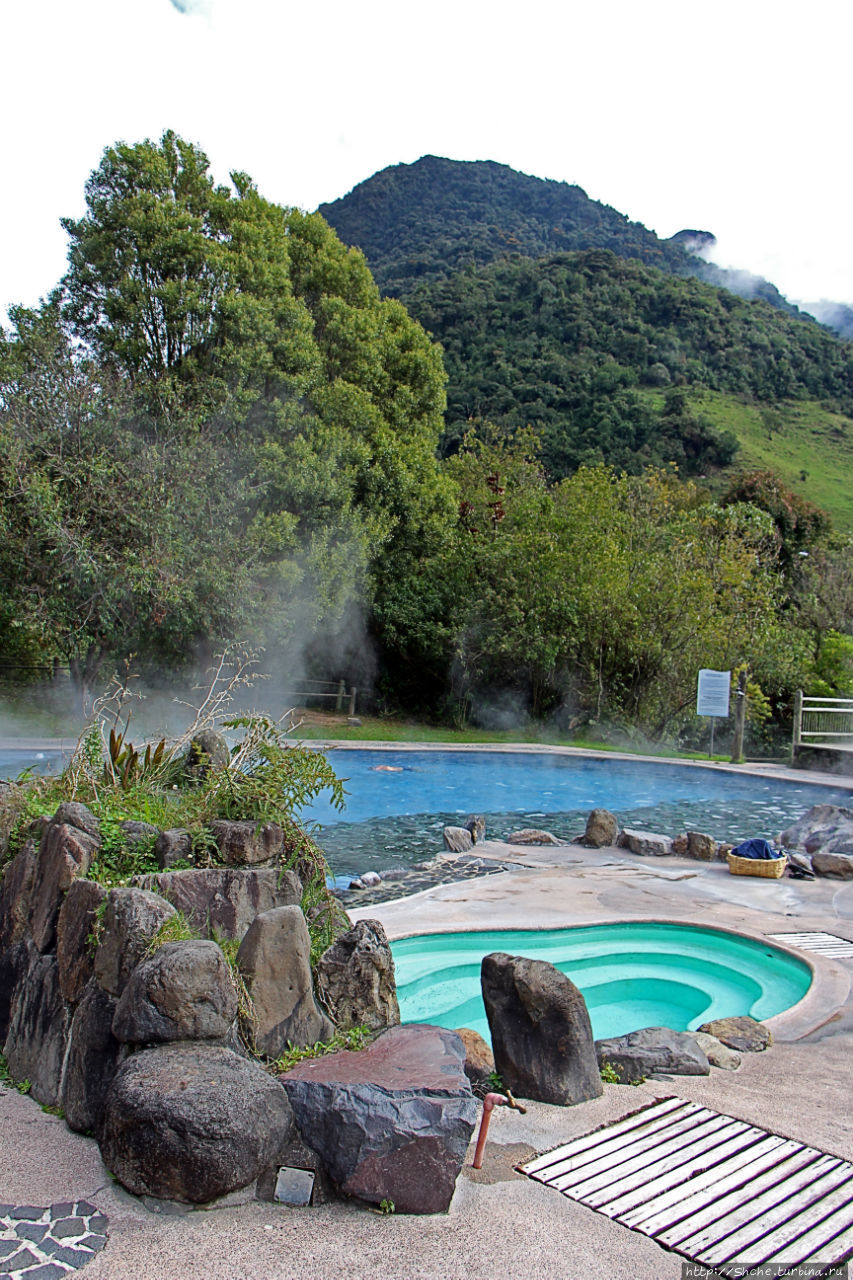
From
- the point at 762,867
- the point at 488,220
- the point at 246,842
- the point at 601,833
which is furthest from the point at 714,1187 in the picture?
the point at 488,220

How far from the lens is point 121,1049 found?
8.43 ft

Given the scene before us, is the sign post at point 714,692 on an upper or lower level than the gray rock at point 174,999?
upper

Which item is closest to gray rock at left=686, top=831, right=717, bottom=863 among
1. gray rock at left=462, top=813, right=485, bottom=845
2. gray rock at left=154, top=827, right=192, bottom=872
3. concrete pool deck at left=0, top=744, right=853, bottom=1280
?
gray rock at left=462, top=813, right=485, bottom=845

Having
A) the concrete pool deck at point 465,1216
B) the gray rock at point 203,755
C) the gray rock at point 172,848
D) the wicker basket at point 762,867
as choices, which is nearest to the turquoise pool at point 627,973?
the concrete pool deck at point 465,1216

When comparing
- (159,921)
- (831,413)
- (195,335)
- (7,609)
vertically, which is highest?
(831,413)

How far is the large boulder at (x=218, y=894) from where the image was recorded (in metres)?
3.09

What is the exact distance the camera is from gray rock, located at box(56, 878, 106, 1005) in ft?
9.29

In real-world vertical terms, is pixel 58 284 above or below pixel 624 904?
above

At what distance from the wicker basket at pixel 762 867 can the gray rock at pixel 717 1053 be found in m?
3.84

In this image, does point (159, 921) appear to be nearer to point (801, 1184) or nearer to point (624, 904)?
point (801, 1184)

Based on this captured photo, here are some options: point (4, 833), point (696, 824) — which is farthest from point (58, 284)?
point (4, 833)

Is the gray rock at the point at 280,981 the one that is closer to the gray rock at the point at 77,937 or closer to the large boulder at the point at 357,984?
the large boulder at the point at 357,984

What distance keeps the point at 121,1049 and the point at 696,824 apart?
367 inches

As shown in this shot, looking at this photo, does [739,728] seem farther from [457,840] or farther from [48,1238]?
[48,1238]
